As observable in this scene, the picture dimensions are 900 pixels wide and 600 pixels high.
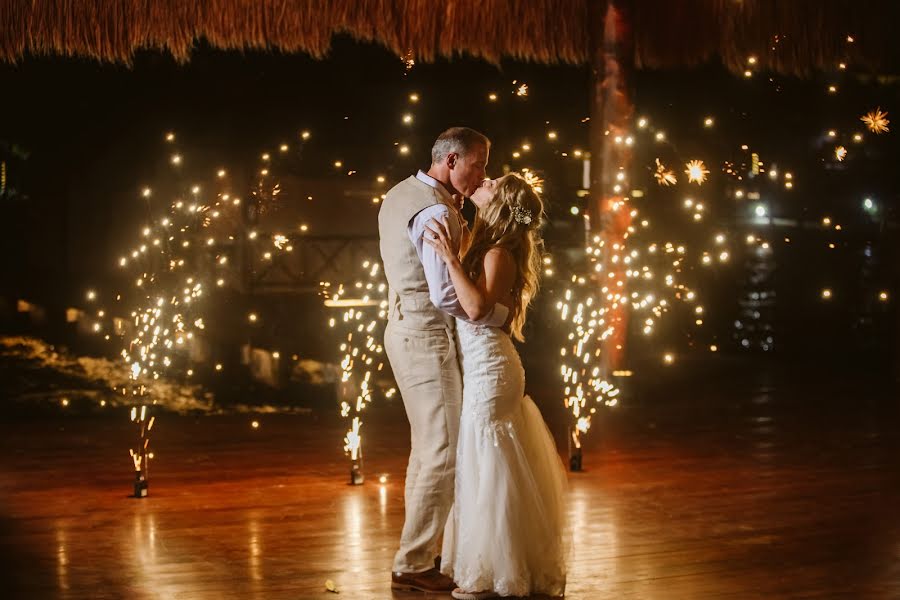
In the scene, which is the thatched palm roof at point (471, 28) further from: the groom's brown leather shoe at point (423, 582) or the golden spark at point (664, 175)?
the groom's brown leather shoe at point (423, 582)

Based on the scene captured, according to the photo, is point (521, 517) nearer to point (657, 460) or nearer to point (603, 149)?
point (657, 460)

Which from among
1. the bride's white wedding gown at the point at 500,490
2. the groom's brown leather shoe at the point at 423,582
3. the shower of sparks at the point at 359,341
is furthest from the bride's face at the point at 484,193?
the shower of sparks at the point at 359,341

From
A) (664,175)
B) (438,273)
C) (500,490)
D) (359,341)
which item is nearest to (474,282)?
(438,273)

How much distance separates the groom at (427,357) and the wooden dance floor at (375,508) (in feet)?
0.53

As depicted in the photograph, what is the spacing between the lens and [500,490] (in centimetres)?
348

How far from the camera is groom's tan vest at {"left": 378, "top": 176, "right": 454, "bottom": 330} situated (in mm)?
3549

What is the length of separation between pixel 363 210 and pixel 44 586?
909 cm

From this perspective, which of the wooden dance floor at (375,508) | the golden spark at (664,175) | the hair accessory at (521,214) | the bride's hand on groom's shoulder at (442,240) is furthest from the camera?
the golden spark at (664,175)

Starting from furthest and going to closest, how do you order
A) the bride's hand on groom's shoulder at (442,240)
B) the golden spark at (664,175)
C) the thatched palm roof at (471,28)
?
the golden spark at (664,175) < the thatched palm roof at (471,28) < the bride's hand on groom's shoulder at (442,240)

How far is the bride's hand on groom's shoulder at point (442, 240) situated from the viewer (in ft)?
11.2

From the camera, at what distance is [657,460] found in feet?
19.1

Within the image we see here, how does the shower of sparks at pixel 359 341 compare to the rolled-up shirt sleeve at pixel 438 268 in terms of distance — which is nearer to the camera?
the rolled-up shirt sleeve at pixel 438 268

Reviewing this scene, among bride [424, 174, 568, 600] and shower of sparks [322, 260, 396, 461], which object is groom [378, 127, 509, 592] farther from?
shower of sparks [322, 260, 396, 461]

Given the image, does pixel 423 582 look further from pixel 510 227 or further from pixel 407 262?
pixel 510 227
